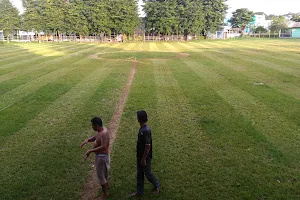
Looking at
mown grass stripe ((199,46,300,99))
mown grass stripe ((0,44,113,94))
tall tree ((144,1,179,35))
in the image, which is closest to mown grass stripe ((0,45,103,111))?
mown grass stripe ((0,44,113,94))

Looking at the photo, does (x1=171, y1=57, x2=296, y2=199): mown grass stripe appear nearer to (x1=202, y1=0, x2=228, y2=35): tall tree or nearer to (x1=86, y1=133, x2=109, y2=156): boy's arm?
(x1=86, y1=133, x2=109, y2=156): boy's arm

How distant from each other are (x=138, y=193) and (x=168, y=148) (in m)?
2.30

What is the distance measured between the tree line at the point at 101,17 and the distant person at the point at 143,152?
6039cm

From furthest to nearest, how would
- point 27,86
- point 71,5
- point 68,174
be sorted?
point 71,5 → point 27,86 → point 68,174

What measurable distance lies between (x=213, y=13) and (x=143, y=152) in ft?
245

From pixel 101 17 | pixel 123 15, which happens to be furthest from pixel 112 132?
pixel 101 17

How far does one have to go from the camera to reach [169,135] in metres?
8.77

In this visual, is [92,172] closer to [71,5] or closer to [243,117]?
[243,117]

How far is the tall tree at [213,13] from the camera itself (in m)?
73.6

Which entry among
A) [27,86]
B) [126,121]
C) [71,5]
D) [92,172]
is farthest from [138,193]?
[71,5]

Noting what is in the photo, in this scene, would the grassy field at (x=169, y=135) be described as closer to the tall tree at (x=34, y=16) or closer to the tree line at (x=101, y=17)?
the tree line at (x=101, y=17)

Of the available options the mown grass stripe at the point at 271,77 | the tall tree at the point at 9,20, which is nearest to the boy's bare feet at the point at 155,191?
the mown grass stripe at the point at 271,77

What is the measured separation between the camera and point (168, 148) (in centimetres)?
788

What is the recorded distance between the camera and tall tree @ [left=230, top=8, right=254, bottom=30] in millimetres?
92938
